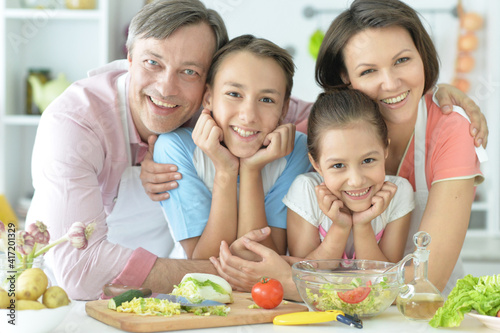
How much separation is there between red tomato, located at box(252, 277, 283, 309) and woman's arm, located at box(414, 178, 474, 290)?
464 millimetres

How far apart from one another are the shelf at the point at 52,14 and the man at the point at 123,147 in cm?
155

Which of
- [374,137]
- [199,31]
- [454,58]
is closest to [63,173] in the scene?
[199,31]

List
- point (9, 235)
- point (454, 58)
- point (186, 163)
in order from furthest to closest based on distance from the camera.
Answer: point (454, 58), point (186, 163), point (9, 235)

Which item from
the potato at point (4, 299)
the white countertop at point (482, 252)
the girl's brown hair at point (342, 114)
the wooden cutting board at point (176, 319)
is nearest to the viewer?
the potato at point (4, 299)

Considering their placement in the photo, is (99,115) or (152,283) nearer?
(152,283)

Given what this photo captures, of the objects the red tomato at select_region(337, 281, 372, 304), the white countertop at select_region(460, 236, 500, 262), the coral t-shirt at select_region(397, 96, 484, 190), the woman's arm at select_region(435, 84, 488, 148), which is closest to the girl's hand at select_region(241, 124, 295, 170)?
the coral t-shirt at select_region(397, 96, 484, 190)

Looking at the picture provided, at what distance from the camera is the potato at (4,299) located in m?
0.90

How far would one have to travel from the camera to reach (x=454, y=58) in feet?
10.8

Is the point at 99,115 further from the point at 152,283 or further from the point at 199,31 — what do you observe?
the point at 152,283

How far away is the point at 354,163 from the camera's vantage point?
142 centimetres

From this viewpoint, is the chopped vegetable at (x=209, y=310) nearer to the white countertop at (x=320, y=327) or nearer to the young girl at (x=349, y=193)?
the white countertop at (x=320, y=327)

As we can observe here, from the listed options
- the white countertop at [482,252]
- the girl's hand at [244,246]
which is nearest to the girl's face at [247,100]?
the girl's hand at [244,246]

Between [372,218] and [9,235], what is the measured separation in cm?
83

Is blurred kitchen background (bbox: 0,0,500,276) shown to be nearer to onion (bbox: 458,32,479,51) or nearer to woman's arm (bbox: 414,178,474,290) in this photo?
onion (bbox: 458,32,479,51)
